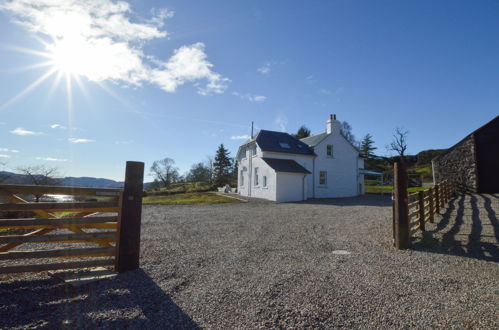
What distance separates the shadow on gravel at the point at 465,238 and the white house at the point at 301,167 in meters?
12.8

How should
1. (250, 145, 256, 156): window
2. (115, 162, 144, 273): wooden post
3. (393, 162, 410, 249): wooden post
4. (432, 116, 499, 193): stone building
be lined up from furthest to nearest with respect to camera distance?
(250, 145, 256, 156): window → (432, 116, 499, 193): stone building → (393, 162, 410, 249): wooden post → (115, 162, 144, 273): wooden post

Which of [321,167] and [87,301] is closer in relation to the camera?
[87,301]

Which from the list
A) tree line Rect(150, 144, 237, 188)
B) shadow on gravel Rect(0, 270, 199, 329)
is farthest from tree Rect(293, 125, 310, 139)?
shadow on gravel Rect(0, 270, 199, 329)

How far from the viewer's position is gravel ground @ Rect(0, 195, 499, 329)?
3.13 meters

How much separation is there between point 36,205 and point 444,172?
27720 mm

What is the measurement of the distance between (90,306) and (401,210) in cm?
745

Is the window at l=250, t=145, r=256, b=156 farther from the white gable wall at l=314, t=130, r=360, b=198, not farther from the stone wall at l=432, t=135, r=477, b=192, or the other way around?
the stone wall at l=432, t=135, r=477, b=192

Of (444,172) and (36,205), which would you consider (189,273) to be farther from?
(444,172)

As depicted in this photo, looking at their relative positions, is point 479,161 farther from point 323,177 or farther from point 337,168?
point 323,177

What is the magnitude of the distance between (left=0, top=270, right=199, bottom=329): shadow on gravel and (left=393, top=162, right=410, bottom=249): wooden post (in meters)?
6.04

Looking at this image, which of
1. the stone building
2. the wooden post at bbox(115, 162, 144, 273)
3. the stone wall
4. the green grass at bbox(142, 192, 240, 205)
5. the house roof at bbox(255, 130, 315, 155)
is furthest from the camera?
the house roof at bbox(255, 130, 315, 155)

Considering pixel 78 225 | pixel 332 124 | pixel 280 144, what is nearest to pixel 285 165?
pixel 280 144

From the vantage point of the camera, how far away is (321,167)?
25562 millimetres

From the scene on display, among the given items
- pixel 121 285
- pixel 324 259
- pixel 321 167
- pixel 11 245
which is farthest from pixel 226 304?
pixel 321 167
